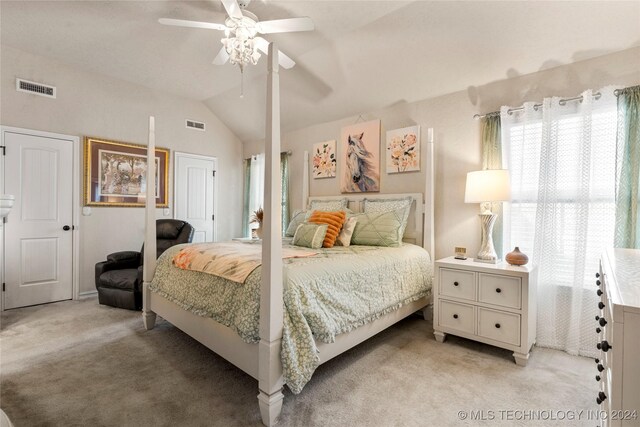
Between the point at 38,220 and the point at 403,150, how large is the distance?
4.41m

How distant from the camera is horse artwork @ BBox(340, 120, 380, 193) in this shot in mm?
3738

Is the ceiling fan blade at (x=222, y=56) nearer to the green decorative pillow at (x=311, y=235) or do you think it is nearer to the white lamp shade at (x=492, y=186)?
the green decorative pillow at (x=311, y=235)

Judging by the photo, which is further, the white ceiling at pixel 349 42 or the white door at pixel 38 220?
the white door at pixel 38 220

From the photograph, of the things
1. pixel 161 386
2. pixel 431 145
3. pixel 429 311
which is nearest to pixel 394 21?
pixel 431 145

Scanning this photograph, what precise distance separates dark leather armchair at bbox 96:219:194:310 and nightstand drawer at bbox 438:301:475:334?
3093mm

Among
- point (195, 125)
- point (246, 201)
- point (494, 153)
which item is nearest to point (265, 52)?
point (494, 153)

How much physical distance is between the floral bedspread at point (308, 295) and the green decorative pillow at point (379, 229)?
229 mm

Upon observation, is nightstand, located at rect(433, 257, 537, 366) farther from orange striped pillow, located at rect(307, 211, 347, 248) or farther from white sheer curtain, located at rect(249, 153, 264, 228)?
white sheer curtain, located at rect(249, 153, 264, 228)

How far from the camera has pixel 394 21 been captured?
2629mm

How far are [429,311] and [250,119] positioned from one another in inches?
152

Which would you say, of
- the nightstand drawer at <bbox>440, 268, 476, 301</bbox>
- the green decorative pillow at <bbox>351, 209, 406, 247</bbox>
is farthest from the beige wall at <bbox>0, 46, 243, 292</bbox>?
the nightstand drawer at <bbox>440, 268, 476, 301</bbox>

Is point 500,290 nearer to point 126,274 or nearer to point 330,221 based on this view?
point 330,221

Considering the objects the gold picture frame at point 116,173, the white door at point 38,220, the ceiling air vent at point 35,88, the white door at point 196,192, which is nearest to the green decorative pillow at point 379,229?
the white door at point 196,192

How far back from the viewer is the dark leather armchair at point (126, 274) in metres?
3.27
